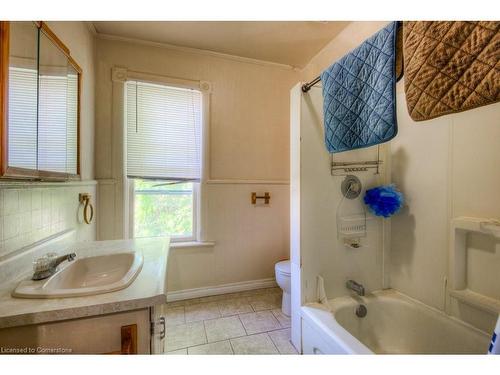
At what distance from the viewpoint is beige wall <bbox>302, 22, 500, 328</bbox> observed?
121cm

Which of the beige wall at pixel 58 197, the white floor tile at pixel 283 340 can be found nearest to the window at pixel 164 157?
the beige wall at pixel 58 197

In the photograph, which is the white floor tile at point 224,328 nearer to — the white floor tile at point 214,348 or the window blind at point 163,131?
the white floor tile at point 214,348

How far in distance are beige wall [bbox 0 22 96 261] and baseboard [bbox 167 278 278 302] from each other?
3.24ft

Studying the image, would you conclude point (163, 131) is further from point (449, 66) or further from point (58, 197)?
point (449, 66)

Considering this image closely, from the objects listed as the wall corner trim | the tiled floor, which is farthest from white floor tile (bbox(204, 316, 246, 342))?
the wall corner trim

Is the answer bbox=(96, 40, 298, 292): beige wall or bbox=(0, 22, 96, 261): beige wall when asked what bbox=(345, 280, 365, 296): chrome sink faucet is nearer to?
bbox=(96, 40, 298, 292): beige wall

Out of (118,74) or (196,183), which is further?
(196,183)

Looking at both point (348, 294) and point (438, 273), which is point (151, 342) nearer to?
point (348, 294)

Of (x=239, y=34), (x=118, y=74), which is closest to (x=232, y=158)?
(x=239, y=34)

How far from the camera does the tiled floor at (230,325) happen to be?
5.13 ft

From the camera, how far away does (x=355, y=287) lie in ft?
5.11

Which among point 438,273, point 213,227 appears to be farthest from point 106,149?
point 438,273

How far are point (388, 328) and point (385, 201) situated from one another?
0.92m
